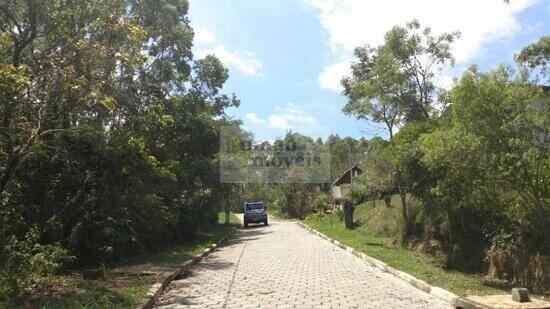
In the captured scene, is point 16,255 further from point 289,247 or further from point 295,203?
point 295,203

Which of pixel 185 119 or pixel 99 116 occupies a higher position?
pixel 185 119

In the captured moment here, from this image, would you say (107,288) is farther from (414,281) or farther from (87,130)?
(414,281)

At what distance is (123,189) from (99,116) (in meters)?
3.14

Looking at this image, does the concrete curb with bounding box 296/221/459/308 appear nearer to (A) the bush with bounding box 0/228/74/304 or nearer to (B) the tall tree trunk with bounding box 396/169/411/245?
(B) the tall tree trunk with bounding box 396/169/411/245

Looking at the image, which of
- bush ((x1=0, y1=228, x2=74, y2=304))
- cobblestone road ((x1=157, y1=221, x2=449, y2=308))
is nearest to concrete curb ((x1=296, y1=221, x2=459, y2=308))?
cobblestone road ((x1=157, y1=221, x2=449, y2=308))

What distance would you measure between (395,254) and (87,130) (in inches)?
419

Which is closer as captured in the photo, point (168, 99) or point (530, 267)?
point (530, 267)

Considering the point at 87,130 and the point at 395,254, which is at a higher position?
the point at 87,130

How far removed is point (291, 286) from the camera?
11.1m

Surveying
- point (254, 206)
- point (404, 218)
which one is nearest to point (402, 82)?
point (404, 218)

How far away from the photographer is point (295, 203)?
5850cm

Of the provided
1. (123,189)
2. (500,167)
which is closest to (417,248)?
(500,167)

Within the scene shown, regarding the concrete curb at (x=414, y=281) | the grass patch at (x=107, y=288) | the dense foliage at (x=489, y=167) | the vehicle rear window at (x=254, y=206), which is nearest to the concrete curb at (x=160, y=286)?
the grass patch at (x=107, y=288)

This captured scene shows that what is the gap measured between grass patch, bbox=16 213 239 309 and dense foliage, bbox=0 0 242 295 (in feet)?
1.96
